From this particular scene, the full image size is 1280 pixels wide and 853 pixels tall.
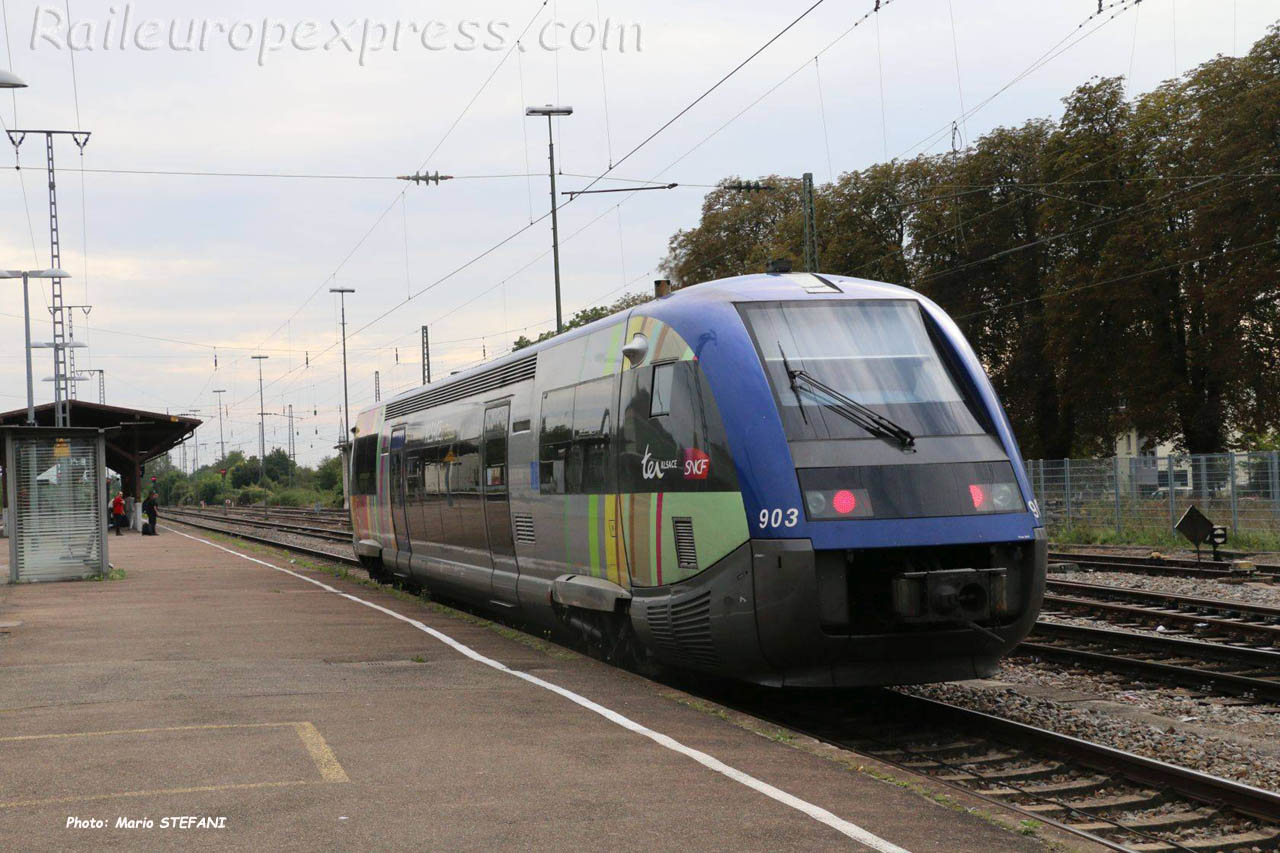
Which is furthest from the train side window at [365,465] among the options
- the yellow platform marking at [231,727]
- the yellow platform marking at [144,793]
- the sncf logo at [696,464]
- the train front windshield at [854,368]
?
the yellow platform marking at [144,793]

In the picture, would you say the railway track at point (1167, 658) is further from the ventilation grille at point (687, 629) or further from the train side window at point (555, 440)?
the train side window at point (555, 440)

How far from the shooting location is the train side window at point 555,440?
12.6m

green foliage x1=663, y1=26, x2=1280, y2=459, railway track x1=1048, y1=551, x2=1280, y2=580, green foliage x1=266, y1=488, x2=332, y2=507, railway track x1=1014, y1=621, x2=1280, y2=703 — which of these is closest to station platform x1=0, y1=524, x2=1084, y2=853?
railway track x1=1014, y1=621, x2=1280, y2=703

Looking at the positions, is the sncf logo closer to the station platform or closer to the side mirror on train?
the side mirror on train

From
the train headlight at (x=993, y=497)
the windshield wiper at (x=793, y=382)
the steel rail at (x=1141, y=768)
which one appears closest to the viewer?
the steel rail at (x=1141, y=768)

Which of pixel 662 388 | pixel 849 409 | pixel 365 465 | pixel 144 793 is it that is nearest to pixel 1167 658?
pixel 849 409

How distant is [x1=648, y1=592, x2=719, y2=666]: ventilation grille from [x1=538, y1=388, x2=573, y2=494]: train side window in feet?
8.74

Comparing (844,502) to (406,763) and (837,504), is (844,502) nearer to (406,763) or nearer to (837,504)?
(837,504)

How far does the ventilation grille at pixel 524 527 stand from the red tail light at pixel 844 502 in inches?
207

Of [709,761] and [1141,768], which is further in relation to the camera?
[1141,768]

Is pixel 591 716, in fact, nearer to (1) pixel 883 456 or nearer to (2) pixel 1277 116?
(1) pixel 883 456

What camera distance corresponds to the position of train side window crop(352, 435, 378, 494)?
22812mm

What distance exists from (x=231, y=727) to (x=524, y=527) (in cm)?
586

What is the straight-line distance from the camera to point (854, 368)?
31.8 feet
